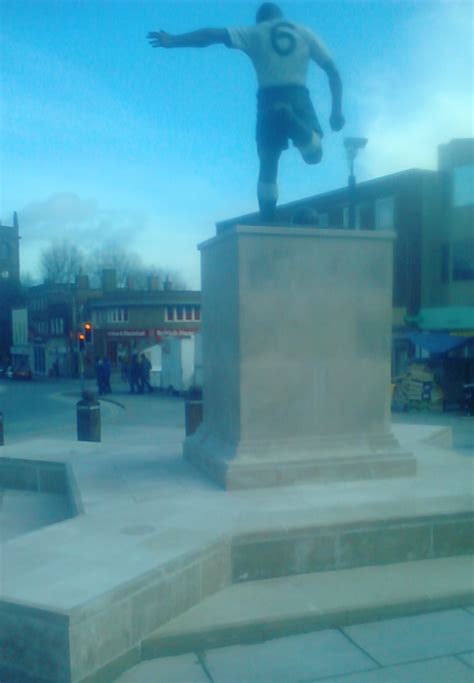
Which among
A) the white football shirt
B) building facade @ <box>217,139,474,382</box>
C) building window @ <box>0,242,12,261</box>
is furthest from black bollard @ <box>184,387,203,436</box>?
building window @ <box>0,242,12,261</box>

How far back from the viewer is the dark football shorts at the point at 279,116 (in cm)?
657

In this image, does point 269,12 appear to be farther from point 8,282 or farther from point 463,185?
point 8,282

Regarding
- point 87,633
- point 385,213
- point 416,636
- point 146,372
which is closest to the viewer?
point 87,633

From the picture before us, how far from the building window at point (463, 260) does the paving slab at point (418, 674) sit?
2500cm

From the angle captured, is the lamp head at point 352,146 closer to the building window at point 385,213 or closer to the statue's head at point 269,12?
the statue's head at point 269,12

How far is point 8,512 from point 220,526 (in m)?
3.13

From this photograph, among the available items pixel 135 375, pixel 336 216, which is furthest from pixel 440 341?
pixel 135 375

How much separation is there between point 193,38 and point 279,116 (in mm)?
1174

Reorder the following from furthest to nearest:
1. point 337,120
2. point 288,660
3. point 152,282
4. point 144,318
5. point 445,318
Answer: point 152,282 < point 144,318 < point 445,318 < point 337,120 < point 288,660

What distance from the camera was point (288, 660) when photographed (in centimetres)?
369

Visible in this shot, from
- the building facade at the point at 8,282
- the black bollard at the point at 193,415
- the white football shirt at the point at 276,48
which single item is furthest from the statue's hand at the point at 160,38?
the building facade at the point at 8,282

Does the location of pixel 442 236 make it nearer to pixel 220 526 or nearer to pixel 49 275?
pixel 220 526

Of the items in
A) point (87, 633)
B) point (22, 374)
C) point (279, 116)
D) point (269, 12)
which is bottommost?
point (22, 374)

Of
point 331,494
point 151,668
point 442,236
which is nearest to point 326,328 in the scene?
point 331,494
